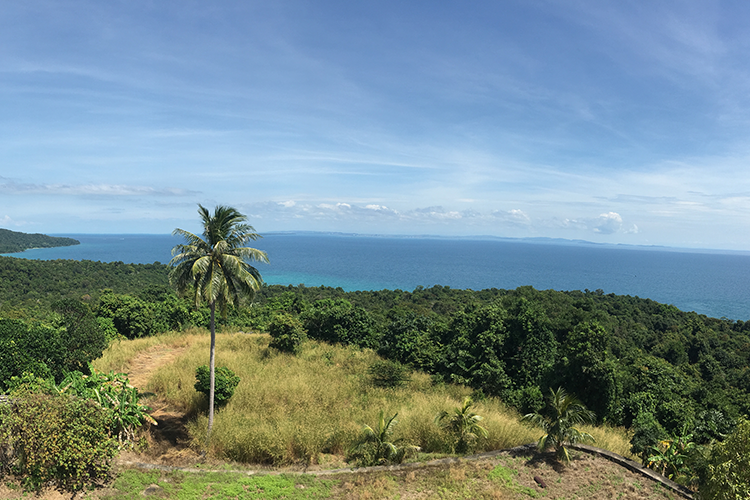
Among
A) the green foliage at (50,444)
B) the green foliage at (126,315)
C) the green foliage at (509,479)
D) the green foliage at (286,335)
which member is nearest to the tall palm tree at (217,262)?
the green foliage at (50,444)

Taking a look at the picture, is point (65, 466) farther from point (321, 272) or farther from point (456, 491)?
point (321, 272)

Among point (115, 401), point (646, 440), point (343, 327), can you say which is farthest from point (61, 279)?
point (646, 440)

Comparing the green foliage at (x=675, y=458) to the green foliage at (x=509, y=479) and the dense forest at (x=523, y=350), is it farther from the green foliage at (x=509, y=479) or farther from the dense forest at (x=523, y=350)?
the green foliage at (x=509, y=479)

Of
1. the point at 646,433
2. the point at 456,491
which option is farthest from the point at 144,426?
the point at 646,433

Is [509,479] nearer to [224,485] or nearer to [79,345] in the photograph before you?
[224,485]

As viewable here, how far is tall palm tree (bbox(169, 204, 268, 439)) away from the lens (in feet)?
40.5

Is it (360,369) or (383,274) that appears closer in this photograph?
(360,369)

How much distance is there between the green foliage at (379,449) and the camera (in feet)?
38.8

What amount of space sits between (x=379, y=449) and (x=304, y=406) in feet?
16.1

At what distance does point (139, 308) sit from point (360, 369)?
19.1 m

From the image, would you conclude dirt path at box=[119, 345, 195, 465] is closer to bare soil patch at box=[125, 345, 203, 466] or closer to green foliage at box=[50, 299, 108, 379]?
bare soil patch at box=[125, 345, 203, 466]

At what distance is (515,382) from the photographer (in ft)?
70.8

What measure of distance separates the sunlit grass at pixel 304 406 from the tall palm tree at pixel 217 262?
188 centimetres

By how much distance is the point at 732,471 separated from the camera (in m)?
8.34
